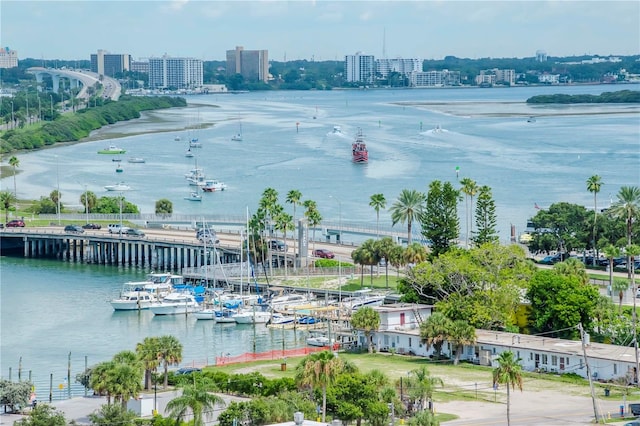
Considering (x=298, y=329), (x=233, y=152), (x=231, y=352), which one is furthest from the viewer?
(x=233, y=152)

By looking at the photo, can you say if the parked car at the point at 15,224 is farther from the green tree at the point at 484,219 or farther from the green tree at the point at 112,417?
the green tree at the point at 112,417

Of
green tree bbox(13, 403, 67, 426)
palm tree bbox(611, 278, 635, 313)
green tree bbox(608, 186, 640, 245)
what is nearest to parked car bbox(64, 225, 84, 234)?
green tree bbox(608, 186, 640, 245)

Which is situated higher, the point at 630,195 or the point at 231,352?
the point at 630,195

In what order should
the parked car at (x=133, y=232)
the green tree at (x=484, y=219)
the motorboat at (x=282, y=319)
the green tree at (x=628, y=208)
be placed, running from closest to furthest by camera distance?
the motorboat at (x=282, y=319) < the green tree at (x=628, y=208) < the green tree at (x=484, y=219) < the parked car at (x=133, y=232)

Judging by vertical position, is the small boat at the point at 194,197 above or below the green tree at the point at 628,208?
below

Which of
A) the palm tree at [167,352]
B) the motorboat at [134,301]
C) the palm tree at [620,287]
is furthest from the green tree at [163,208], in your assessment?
the palm tree at [167,352]

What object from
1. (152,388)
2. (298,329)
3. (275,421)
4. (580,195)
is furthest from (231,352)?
(580,195)

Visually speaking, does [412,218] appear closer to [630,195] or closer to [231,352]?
[630,195]
